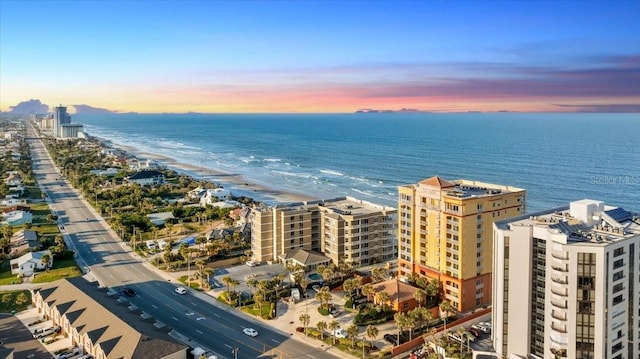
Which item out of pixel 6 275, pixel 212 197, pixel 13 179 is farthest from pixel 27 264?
pixel 13 179

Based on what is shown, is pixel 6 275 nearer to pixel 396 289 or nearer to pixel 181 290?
pixel 181 290


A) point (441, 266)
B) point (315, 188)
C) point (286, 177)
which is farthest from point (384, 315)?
point (286, 177)

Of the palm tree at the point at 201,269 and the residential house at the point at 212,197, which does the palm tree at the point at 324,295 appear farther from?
the residential house at the point at 212,197

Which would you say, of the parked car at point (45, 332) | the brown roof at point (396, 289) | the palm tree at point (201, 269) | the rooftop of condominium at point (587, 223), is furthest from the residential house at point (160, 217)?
the rooftop of condominium at point (587, 223)

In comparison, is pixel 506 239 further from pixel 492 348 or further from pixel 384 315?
pixel 384 315

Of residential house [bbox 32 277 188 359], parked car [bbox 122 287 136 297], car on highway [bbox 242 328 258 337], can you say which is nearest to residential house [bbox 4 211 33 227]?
residential house [bbox 32 277 188 359]

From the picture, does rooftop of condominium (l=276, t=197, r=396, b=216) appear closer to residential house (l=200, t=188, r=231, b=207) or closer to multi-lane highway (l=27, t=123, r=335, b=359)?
multi-lane highway (l=27, t=123, r=335, b=359)
